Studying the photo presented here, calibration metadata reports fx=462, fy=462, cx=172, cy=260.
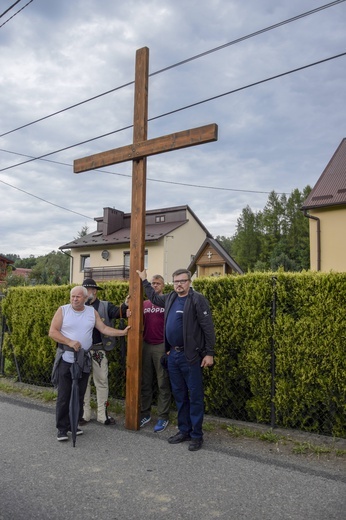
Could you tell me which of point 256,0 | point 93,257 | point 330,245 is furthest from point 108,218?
Result: point 256,0

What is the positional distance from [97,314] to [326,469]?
3.03 meters

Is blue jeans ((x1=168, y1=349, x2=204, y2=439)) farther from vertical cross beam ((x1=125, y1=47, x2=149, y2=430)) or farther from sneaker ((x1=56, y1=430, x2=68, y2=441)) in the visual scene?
sneaker ((x1=56, y1=430, x2=68, y2=441))

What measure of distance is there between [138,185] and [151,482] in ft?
11.4

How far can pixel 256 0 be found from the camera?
6.45 metres

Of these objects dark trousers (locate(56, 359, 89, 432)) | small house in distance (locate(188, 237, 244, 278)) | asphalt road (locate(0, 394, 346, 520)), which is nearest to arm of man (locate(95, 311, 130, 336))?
dark trousers (locate(56, 359, 89, 432))

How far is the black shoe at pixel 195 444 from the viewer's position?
4.81 meters

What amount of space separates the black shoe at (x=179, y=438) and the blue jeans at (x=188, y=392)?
39 mm

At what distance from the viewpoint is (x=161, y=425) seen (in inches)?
220

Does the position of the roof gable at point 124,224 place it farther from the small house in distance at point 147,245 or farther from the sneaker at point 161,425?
the sneaker at point 161,425

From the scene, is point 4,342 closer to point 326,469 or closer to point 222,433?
point 222,433

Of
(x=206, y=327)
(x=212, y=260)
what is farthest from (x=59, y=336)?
(x=212, y=260)

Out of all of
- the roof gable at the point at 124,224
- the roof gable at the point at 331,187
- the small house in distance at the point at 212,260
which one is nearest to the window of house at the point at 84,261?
the roof gable at the point at 124,224

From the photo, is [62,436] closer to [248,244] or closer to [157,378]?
[157,378]

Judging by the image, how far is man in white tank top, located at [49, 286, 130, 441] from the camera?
5.23 m
